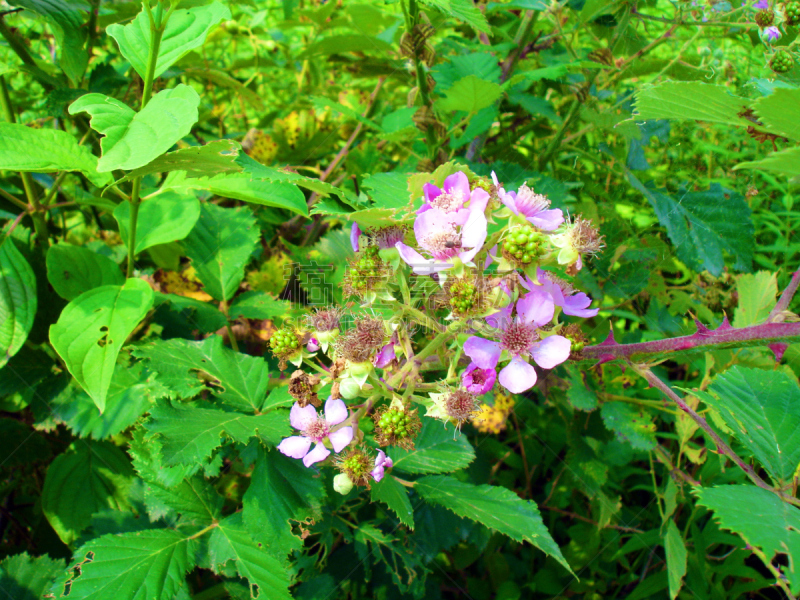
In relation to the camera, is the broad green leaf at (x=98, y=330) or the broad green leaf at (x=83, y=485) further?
the broad green leaf at (x=83, y=485)

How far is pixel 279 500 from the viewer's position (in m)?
1.08

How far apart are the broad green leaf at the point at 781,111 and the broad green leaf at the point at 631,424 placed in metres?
0.86

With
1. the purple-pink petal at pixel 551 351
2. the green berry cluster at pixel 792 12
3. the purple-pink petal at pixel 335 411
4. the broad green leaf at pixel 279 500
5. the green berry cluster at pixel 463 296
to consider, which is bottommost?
the broad green leaf at pixel 279 500

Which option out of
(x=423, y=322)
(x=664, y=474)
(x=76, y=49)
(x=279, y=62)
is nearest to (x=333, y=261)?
(x=423, y=322)

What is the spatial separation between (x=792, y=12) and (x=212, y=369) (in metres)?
1.69

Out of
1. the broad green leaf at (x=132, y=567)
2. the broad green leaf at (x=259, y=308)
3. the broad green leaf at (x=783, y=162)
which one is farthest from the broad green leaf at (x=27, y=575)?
the broad green leaf at (x=783, y=162)

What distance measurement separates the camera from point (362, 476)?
36.9 inches

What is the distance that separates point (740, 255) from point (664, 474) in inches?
32.1

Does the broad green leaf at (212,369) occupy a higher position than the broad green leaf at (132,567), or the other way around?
the broad green leaf at (212,369)

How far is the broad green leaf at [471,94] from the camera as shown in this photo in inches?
53.0

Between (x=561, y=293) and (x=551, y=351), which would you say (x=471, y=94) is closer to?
(x=561, y=293)

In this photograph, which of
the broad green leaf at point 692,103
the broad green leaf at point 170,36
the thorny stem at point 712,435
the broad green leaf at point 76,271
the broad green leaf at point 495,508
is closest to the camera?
the broad green leaf at point 692,103

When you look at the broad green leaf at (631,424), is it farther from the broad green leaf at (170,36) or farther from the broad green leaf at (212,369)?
the broad green leaf at (170,36)

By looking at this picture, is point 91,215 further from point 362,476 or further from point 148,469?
point 362,476
